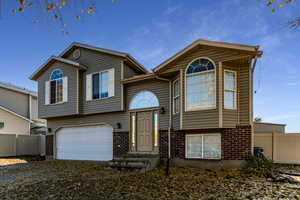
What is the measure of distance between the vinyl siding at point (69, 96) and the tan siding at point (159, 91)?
3.34m

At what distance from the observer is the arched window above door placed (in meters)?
11.2

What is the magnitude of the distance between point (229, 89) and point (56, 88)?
996 centimetres

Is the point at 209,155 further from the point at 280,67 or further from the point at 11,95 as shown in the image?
the point at 11,95

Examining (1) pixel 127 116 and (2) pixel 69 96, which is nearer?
(1) pixel 127 116

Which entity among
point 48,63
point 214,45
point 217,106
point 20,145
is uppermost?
point 48,63

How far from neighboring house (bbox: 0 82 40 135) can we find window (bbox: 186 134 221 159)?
1489cm

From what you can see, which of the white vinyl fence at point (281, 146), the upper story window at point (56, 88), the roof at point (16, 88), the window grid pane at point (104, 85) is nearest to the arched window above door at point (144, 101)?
the window grid pane at point (104, 85)

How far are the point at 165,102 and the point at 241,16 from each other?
5095 millimetres

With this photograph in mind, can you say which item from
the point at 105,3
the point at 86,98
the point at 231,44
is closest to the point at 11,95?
the point at 86,98

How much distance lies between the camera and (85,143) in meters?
13.6

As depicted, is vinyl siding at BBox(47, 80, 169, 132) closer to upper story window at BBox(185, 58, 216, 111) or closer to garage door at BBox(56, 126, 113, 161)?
garage door at BBox(56, 126, 113, 161)

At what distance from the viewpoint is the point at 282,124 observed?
1659 centimetres

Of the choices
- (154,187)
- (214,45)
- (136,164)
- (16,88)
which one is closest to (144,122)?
(136,164)

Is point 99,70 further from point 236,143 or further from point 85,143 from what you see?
point 236,143
